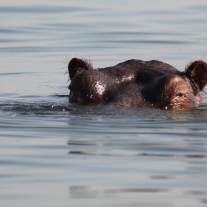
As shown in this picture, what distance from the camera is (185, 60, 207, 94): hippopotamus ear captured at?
8.62 metres

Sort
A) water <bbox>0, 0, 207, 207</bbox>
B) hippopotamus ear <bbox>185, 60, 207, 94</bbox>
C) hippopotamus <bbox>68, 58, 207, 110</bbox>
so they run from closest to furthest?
water <bbox>0, 0, 207, 207</bbox> < hippopotamus <bbox>68, 58, 207, 110</bbox> < hippopotamus ear <bbox>185, 60, 207, 94</bbox>

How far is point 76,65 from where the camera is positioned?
8977 millimetres

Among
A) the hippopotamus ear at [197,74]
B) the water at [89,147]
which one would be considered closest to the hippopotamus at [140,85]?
the hippopotamus ear at [197,74]

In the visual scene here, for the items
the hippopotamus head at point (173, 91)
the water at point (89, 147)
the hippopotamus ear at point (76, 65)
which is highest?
the hippopotamus ear at point (76, 65)

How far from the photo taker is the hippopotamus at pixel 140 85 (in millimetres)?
7953

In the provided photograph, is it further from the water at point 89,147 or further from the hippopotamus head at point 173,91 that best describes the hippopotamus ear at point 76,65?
the hippopotamus head at point 173,91

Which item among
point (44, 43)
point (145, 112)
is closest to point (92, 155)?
point (145, 112)

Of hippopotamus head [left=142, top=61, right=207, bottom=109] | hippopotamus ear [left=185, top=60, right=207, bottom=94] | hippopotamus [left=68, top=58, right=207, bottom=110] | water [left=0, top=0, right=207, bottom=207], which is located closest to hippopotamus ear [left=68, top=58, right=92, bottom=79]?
hippopotamus [left=68, top=58, right=207, bottom=110]

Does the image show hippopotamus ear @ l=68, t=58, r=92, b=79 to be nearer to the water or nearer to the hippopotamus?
the hippopotamus

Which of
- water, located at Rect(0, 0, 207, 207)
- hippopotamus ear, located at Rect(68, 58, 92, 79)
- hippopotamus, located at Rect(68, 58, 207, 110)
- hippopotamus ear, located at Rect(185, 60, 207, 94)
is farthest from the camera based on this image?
hippopotamus ear, located at Rect(68, 58, 92, 79)

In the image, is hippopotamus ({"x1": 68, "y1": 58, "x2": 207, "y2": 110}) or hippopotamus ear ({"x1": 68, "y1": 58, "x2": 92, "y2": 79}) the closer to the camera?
hippopotamus ({"x1": 68, "y1": 58, "x2": 207, "y2": 110})

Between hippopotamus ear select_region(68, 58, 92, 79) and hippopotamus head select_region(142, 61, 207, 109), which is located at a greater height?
hippopotamus ear select_region(68, 58, 92, 79)

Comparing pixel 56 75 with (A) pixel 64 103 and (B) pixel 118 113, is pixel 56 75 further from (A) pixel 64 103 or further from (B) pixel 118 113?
(B) pixel 118 113

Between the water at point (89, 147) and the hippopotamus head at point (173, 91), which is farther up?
the hippopotamus head at point (173, 91)
